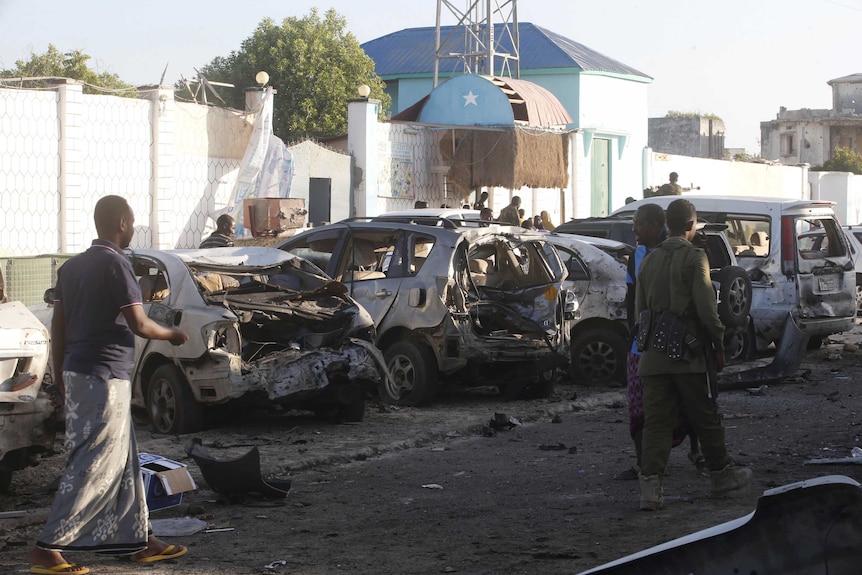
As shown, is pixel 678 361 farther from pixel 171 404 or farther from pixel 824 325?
pixel 824 325

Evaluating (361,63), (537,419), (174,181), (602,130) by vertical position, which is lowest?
Result: (537,419)

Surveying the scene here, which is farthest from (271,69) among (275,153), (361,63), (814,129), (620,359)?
(814,129)

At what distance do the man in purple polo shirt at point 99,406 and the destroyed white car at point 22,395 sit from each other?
4.45 ft

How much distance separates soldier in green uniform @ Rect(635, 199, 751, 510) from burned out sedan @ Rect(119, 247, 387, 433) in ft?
10.9

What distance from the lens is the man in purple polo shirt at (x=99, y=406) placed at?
5.61m

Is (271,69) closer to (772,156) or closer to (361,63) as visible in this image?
(361,63)

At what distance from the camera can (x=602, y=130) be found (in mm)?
37656

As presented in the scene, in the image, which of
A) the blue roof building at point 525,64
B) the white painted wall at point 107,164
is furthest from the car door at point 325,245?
the blue roof building at point 525,64

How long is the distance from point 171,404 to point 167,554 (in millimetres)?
3867

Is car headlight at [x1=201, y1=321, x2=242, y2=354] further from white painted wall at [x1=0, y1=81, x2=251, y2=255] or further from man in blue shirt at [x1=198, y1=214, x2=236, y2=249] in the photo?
white painted wall at [x1=0, y1=81, x2=251, y2=255]

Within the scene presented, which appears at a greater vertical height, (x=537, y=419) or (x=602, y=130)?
(x=602, y=130)

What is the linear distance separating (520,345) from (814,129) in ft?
237

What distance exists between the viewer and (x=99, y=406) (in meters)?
5.68

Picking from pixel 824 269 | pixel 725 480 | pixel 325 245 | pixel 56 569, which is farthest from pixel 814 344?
pixel 56 569
